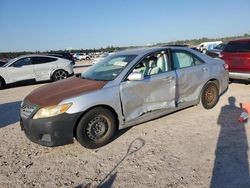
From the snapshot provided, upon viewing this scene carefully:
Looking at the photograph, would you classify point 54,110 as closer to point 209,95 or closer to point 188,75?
point 188,75

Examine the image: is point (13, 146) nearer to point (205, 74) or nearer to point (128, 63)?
point (128, 63)

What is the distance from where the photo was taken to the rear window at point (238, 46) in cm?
895

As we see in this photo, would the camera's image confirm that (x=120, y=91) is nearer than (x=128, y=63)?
Yes

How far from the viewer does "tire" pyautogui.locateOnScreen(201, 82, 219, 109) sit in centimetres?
641

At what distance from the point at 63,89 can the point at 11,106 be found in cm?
448

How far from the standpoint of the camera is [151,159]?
4.16 m

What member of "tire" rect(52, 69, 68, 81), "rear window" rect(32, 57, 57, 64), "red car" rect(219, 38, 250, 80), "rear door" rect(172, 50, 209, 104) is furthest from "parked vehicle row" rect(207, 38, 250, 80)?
"rear window" rect(32, 57, 57, 64)

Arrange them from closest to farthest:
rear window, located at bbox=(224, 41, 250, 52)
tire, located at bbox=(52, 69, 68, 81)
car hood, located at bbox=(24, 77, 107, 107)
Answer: car hood, located at bbox=(24, 77, 107, 107), rear window, located at bbox=(224, 41, 250, 52), tire, located at bbox=(52, 69, 68, 81)

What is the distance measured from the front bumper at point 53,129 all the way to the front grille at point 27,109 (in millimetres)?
119

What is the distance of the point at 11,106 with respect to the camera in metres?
8.55

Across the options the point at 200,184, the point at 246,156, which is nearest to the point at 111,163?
the point at 200,184

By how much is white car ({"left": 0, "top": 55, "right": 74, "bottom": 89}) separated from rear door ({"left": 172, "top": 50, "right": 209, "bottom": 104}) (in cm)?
920

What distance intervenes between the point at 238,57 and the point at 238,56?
0.13 feet

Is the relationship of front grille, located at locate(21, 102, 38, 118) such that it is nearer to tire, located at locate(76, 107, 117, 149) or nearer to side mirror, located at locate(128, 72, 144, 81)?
tire, located at locate(76, 107, 117, 149)
